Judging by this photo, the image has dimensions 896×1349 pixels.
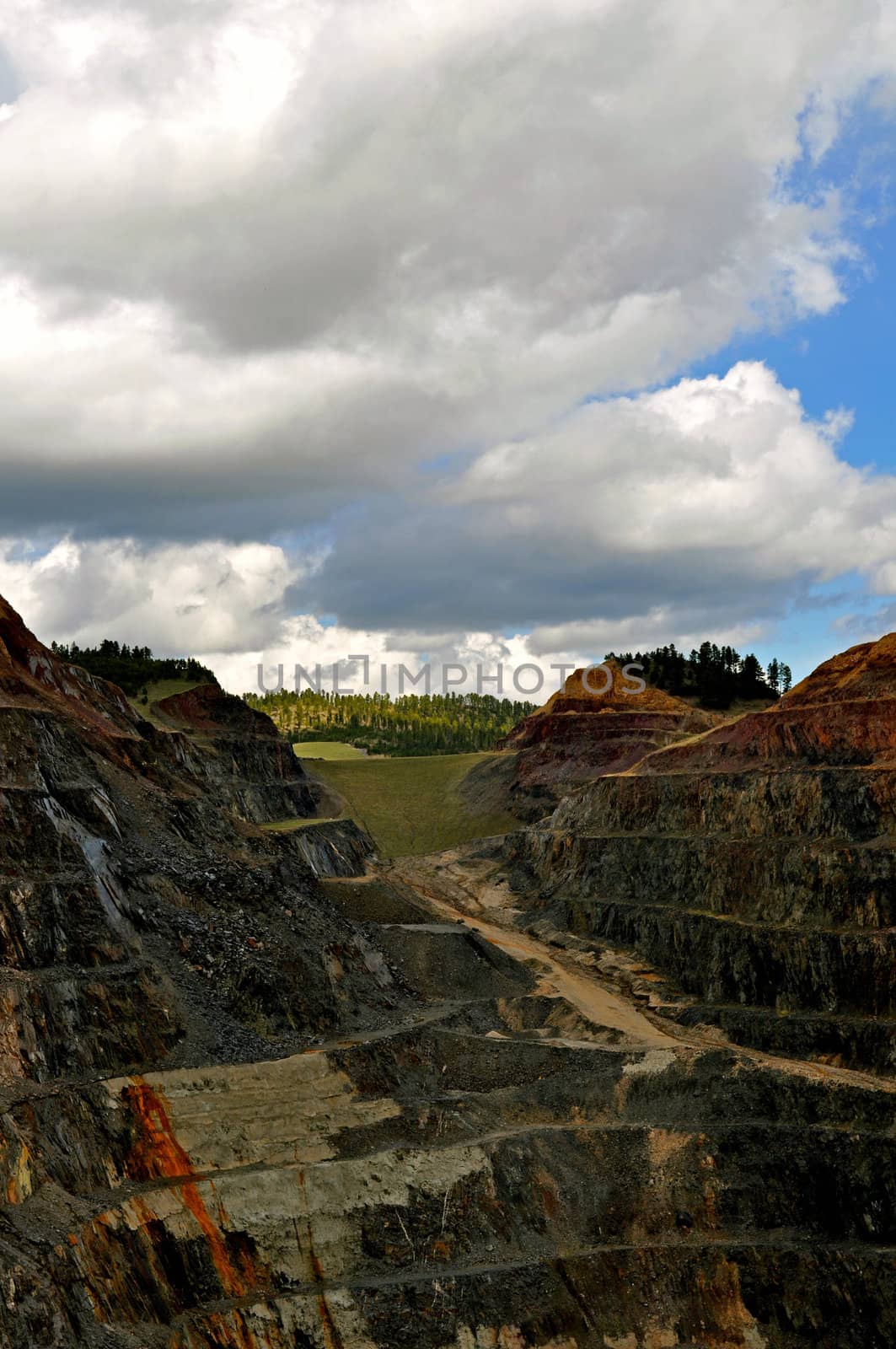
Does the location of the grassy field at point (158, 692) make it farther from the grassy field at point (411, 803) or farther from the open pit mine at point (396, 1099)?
the open pit mine at point (396, 1099)

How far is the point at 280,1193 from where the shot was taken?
47.0 m

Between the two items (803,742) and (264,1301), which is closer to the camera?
(264,1301)

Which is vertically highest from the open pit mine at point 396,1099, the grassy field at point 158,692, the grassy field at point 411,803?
the grassy field at point 158,692

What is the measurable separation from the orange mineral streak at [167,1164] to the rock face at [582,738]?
9569cm

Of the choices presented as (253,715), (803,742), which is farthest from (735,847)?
(253,715)

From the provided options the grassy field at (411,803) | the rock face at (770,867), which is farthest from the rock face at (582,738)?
the rock face at (770,867)

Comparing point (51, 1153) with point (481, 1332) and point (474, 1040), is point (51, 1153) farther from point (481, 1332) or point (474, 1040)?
point (474, 1040)

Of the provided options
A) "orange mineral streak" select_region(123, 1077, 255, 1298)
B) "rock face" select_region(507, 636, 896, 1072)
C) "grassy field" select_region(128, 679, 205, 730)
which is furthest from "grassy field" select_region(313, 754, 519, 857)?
"orange mineral streak" select_region(123, 1077, 255, 1298)

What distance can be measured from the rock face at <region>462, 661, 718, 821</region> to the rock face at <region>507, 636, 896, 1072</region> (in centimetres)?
2445

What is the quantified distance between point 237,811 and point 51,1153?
233ft

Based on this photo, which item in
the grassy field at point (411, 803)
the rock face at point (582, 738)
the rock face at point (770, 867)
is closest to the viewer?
the rock face at point (770, 867)

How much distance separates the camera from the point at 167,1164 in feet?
153

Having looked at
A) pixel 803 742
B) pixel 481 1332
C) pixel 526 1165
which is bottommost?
pixel 481 1332

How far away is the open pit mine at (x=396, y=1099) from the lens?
43812 millimetres
